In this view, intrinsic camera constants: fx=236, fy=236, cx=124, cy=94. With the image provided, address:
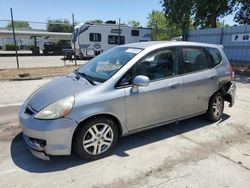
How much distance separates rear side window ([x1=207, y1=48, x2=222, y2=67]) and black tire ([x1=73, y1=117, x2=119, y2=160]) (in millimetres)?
2538

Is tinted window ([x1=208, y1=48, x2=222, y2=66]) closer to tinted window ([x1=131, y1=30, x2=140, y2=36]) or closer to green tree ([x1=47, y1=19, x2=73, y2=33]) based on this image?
green tree ([x1=47, y1=19, x2=73, y2=33])

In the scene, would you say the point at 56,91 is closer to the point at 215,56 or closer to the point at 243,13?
the point at 215,56

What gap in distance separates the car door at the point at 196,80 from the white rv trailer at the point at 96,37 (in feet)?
55.3

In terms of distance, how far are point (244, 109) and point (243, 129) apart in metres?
1.41

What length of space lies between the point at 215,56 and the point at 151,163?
2.72 m

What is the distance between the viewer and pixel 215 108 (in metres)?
4.84

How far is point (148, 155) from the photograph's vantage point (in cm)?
352

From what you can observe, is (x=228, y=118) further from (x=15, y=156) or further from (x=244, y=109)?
(x=15, y=156)

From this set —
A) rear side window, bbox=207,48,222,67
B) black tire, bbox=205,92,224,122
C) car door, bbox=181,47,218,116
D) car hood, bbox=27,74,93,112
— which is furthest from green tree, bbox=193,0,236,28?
car hood, bbox=27,74,93,112

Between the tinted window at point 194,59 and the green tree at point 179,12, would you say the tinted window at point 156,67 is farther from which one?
the green tree at point 179,12

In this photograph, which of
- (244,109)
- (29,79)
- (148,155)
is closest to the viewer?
(148,155)

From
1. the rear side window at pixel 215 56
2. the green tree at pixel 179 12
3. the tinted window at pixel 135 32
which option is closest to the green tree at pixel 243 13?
the green tree at pixel 179 12

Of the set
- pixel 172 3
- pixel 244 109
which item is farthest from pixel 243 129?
pixel 172 3

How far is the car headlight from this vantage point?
3.04 metres
